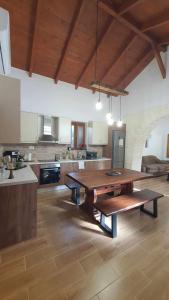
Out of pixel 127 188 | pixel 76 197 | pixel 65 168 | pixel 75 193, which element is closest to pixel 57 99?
pixel 65 168

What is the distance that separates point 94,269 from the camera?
1.65m

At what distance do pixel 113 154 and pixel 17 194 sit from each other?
12.4 ft

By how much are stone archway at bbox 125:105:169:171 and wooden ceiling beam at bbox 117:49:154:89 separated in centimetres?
119

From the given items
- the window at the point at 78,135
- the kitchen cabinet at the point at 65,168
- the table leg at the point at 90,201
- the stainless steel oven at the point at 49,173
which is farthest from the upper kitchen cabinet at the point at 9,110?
the window at the point at 78,135

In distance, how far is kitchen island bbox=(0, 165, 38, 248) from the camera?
6.32 ft

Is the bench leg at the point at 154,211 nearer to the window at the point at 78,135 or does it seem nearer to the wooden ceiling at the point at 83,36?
the window at the point at 78,135

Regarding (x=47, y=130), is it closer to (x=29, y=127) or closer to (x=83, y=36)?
(x=29, y=127)

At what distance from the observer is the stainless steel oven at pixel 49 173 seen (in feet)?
12.4

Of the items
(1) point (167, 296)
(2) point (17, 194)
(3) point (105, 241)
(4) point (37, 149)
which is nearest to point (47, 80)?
(4) point (37, 149)

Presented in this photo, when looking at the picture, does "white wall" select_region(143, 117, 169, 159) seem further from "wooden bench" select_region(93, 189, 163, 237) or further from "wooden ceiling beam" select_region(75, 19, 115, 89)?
"wooden bench" select_region(93, 189, 163, 237)

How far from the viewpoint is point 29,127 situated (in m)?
3.78

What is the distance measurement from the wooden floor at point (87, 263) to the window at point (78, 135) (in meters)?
2.70

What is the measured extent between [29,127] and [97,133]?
2226 mm

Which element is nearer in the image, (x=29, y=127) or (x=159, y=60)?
(x=29, y=127)
